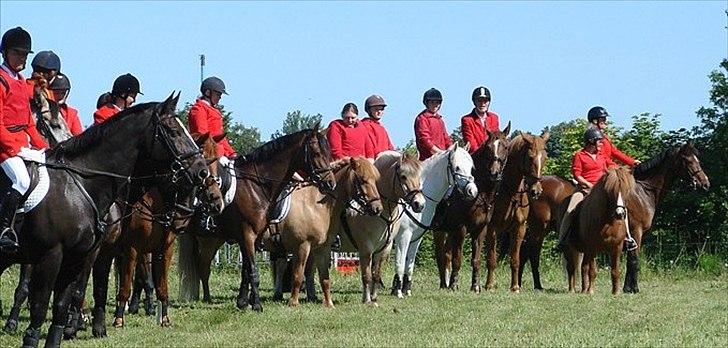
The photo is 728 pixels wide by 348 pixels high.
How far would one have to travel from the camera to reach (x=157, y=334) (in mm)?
12055

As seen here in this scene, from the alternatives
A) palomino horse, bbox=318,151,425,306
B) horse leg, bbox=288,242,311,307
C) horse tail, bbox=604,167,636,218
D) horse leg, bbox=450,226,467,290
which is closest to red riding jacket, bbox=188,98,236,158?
horse leg, bbox=288,242,311,307

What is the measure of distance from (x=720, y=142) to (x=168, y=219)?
2041cm

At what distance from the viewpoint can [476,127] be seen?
19.0 metres

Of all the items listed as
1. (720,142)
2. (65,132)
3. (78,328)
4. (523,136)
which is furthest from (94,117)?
(720,142)

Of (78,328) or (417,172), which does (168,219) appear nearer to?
(78,328)

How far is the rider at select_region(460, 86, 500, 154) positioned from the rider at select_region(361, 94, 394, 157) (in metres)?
1.67

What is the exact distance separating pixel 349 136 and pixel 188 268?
9.79 feet

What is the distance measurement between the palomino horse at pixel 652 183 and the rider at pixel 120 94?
818 cm

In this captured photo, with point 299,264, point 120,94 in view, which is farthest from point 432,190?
point 120,94

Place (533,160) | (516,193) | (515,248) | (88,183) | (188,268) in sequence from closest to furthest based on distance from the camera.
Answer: (88,183) → (188,268) → (533,160) → (516,193) → (515,248)

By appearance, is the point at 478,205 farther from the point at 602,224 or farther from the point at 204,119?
the point at 204,119

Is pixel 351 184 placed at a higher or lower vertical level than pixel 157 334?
higher

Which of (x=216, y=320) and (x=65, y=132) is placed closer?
(x=65, y=132)

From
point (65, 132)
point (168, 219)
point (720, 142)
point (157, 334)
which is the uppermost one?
point (720, 142)
